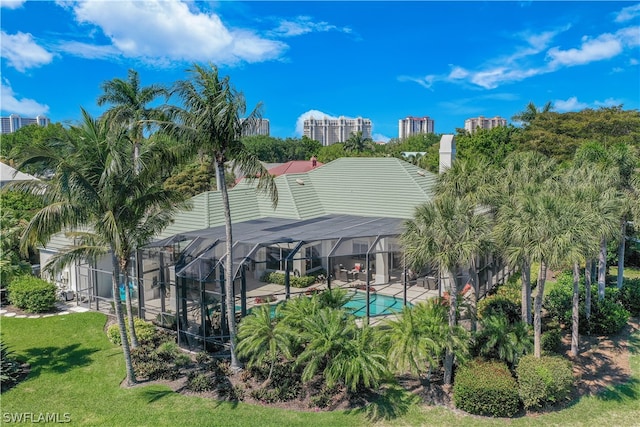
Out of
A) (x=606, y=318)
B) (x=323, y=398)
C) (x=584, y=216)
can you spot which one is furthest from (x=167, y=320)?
(x=606, y=318)

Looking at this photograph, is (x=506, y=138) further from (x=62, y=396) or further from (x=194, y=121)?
(x=62, y=396)

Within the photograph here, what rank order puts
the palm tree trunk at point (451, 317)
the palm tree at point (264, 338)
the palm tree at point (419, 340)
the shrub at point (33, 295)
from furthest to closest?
the shrub at point (33, 295), the palm tree trunk at point (451, 317), the palm tree at point (264, 338), the palm tree at point (419, 340)

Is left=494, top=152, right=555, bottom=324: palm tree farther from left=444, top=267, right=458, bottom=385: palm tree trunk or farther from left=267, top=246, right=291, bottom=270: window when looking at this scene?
left=267, top=246, right=291, bottom=270: window

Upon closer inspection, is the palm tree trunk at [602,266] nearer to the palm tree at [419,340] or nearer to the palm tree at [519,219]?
the palm tree at [519,219]

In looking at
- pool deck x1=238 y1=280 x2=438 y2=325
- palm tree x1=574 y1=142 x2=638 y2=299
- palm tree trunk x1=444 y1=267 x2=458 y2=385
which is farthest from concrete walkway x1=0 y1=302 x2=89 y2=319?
palm tree x1=574 y1=142 x2=638 y2=299

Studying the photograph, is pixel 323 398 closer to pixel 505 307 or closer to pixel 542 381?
pixel 542 381

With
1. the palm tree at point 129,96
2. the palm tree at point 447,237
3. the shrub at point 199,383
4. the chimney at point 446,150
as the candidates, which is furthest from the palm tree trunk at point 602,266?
the palm tree at point 129,96

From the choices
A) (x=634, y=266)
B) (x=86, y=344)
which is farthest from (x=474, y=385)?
(x=634, y=266)
